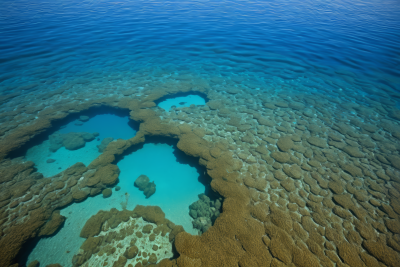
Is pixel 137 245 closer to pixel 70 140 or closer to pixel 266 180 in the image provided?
pixel 266 180

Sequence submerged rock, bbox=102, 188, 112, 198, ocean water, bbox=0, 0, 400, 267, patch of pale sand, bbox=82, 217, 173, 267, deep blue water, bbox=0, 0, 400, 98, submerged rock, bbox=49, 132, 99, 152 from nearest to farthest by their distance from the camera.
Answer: patch of pale sand, bbox=82, 217, 173, 267 → ocean water, bbox=0, 0, 400, 267 → submerged rock, bbox=102, 188, 112, 198 → submerged rock, bbox=49, 132, 99, 152 → deep blue water, bbox=0, 0, 400, 98

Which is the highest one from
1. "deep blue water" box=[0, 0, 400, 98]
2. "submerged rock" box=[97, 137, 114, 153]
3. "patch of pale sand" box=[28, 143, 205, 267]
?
"deep blue water" box=[0, 0, 400, 98]

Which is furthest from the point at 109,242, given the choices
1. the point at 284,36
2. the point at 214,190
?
the point at 284,36

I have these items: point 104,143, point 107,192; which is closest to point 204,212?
point 107,192

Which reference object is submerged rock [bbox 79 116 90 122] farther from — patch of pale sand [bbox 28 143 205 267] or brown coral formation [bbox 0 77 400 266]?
patch of pale sand [bbox 28 143 205 267]

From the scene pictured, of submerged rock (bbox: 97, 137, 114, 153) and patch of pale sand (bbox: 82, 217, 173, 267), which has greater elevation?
submerged rock (bbox: 97, 137, 114, 153)

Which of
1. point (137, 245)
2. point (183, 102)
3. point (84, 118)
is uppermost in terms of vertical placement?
point (183, 102)

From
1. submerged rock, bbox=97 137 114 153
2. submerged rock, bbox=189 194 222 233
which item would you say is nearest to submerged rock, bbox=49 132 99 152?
submerged rock, bbox=97 137 114 153
